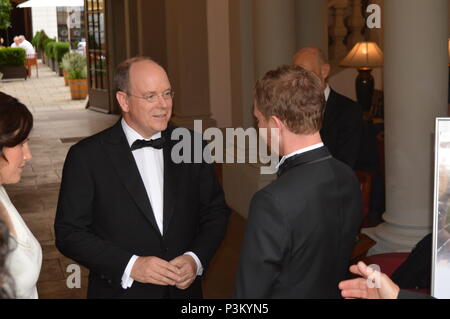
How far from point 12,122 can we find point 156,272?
0.76 m

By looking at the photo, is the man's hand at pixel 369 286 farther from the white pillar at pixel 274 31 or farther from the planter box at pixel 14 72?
the planter box at pixel 14 72

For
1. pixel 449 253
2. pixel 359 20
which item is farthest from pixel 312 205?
pixel 359 20

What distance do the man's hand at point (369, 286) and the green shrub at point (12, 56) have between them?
23.3 m

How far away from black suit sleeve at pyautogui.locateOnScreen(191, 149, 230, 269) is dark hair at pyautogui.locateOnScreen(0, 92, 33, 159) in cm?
90

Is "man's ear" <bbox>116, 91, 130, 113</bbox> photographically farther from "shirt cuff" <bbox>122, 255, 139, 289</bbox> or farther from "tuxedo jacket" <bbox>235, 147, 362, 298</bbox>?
"tuxedo jacket" <bbox>235, 147, 362, 298</bbox>

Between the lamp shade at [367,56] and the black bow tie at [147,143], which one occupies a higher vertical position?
the lamp shade at [367,56]

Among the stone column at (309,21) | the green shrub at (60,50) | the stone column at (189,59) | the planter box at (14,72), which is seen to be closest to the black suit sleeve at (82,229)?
the stone column at (309,21)

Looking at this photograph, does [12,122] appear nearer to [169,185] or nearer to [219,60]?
[169,185]

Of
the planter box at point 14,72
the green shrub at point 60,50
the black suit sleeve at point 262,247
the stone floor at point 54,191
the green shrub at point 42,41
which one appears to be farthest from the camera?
the green shrub at point 42,41

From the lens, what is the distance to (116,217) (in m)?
2.70

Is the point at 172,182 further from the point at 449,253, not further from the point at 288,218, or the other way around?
the point at 449,253

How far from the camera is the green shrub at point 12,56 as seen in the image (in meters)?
24.1

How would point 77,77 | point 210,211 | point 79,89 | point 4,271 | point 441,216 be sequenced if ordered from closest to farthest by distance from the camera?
point 4,271, point 441,216, point 210,211, point 77,77, point 79,89

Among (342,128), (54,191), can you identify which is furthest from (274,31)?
(54,191)
